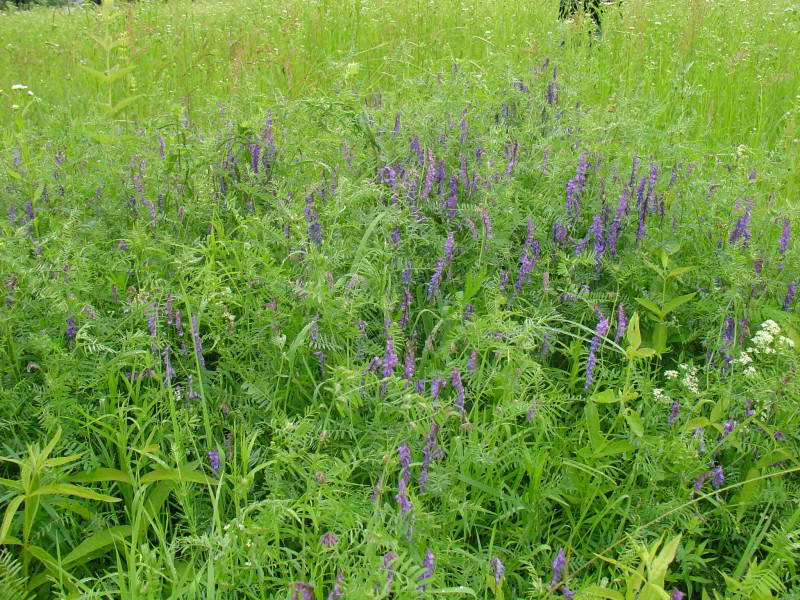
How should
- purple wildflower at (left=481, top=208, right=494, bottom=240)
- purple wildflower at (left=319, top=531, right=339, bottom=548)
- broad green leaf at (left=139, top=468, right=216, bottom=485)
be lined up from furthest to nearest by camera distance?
purple wildflower at (left=481, top=208, right=494, bottom=240), broad green leaf at (left=139, top=468, right=216, bottom=485), purple wildflower at (left=319, top=531, right=339, bottom=548)

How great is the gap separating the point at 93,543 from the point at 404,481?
2.64 feet

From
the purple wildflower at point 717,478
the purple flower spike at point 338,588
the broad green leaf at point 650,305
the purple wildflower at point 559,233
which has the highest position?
the purple wildflower at point 559,233

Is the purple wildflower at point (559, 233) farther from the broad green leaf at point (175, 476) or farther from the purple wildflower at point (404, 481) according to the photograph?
the broad green leaf at point (175, 476)

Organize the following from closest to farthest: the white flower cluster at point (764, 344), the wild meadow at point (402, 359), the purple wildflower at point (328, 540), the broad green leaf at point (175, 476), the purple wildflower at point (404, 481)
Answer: the purple wildflower at point (328, 540)
the purple wildflower at point (404, 481)
the wild meadow at point (402, 359)
the broad green leaf at point (175, 476)
the white flower cluster at point (764, 344)

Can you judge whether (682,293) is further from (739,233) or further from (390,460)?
(390,460)

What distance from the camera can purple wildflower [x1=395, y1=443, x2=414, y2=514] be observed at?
1.55 metres

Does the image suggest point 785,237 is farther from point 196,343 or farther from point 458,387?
point 196,343

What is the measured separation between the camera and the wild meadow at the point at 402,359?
5.42 feet

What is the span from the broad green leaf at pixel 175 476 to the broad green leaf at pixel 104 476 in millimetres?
46

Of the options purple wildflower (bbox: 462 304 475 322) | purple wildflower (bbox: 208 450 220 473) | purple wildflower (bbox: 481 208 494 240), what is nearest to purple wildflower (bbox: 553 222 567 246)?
purple wildflower (bbox: 481 208 494 240)

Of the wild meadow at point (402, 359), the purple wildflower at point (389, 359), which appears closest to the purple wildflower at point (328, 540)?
the wild meadow at point (402, 359)

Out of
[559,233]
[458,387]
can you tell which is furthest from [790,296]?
[458,387]

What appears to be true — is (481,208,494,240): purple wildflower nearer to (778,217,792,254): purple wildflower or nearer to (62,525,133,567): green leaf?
(778,217,792,254): purple wildflower

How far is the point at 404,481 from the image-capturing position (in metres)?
1.56
